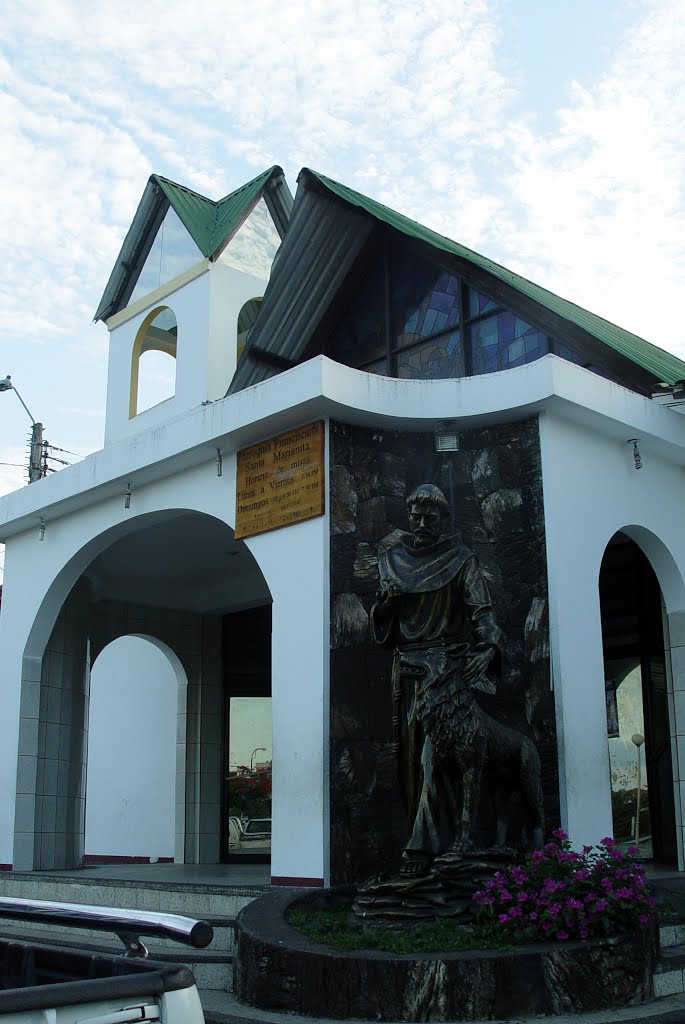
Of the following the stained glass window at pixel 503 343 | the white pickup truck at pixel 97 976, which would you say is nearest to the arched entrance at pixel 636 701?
the stained glass window at pixel 503 343

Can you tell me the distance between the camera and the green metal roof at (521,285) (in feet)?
30.9

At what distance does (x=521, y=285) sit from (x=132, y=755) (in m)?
8.60

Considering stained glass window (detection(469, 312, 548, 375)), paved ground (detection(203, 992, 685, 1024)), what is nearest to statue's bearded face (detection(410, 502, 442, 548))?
paved ground (detection(203, 992, 685, 1024))

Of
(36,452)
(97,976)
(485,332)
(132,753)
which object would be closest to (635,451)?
(485,332)

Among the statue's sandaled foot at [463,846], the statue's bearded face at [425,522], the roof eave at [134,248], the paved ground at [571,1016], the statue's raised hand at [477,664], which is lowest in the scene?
the paved ground at [571,1016]

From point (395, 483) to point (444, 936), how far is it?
3630 mm

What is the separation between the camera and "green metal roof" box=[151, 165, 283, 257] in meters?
13.5

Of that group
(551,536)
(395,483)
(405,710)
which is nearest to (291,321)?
(395,483)

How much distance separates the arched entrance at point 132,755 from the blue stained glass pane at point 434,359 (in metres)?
5.39

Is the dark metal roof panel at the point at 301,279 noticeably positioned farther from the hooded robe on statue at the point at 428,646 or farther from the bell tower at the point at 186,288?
the hooded robe on statue at the point at 428,646

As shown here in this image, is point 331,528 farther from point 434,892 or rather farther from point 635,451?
point 434,892

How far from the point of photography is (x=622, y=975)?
541cm

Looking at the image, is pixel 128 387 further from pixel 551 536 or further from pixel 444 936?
pixel 444 936

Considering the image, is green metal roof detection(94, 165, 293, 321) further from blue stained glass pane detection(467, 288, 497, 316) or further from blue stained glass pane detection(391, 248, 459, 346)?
blue stained glass pane detection(467, 288, 497, 316)
